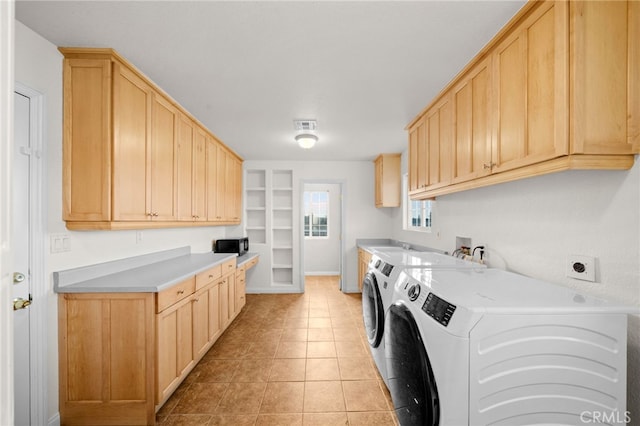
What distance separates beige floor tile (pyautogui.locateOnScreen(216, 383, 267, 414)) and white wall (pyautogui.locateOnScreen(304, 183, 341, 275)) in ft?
14.4

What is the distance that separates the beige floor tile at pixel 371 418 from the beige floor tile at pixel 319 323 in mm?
1633

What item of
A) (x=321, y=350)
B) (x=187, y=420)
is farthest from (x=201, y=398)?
(x=321, y=350)

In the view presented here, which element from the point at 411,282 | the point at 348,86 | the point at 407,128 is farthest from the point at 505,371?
the point at 407,128

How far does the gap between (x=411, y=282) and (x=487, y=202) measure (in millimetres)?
1144

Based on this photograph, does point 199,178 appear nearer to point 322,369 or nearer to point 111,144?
point 111,144

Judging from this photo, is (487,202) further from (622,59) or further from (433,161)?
(622,59)

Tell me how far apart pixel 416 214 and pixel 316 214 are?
3003 mm

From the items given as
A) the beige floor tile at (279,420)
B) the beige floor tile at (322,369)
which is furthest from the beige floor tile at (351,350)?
the beige floor tile at (279,420)

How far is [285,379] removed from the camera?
2.46 metres

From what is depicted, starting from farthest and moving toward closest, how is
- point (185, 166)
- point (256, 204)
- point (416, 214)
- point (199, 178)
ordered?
point (256, 204)
point (416, 214)
point (199, 178)
point (185, 166)

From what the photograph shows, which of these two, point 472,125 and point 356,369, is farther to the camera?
point 356,369

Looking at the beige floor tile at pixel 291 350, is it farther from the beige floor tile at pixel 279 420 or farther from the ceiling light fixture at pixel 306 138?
the ceiling light fixture at pixel 306 138

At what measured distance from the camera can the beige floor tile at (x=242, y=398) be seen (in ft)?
6.82

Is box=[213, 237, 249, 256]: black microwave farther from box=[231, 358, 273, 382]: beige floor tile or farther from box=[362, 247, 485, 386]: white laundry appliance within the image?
box=[362, 247, 485, 386]: white laundry appliance
